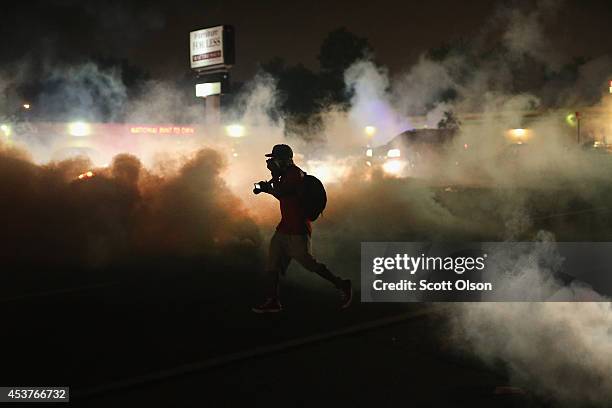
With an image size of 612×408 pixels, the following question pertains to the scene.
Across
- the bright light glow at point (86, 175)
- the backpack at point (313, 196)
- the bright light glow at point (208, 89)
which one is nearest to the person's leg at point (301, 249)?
the backpack at point (313, 196)

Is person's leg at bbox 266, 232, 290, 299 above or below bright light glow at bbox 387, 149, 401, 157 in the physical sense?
below

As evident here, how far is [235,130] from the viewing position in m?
24.3

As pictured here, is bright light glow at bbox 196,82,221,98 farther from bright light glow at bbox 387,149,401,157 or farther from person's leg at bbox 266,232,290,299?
person's leg at bbox 266,232,290,299

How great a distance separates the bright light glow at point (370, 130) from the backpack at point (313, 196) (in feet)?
78.1

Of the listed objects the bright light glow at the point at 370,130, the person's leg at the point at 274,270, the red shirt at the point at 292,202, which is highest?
the bright light glow at the point at 370,130

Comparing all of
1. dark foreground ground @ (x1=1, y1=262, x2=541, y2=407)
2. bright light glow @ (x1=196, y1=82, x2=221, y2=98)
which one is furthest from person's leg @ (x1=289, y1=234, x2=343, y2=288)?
bright light glow @ (x1=196, y1=82, x2=221, y2=98)

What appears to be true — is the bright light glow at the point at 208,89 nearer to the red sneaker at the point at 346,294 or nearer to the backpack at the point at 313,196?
the red sneaker at the point at 346,294

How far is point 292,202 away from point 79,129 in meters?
29.3

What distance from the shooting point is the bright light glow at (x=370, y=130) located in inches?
1186

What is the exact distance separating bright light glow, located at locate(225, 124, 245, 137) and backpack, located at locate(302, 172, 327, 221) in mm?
17648

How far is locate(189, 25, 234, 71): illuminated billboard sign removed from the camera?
31.5 m

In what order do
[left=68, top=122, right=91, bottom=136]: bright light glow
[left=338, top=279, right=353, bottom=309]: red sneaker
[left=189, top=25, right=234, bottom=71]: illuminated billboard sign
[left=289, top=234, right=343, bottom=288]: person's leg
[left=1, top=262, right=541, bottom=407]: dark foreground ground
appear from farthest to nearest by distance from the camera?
[left=68, top=122, right=91, bottom=136]: bright light glow → [left=189, top=25, right=234, bottom=71]: illuminated billboard sign → [left=338, top=279, right=353, bottom=309]: red sneaker → [left=289, top=234, right=343, bottom=288]: person's leg → [left=1, top=262, right=541, bottom=407]: dark foreground ground

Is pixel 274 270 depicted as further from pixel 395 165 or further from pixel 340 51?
pixel 340 51

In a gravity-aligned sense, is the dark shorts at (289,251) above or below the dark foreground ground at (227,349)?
above
